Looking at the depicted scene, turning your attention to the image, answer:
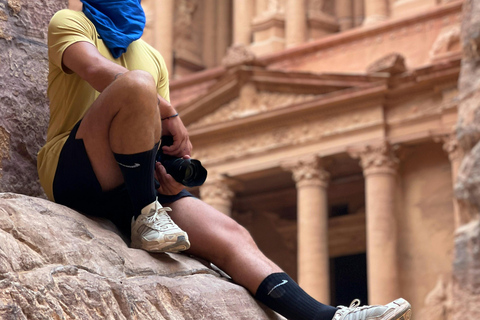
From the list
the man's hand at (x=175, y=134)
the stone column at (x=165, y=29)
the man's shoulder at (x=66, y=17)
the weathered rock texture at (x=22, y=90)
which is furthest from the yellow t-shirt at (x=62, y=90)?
the stone column at (x=165, y=29)

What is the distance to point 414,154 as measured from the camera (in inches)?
896

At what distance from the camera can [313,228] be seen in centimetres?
2273

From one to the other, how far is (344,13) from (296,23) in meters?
2.13

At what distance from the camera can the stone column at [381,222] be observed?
831 inches

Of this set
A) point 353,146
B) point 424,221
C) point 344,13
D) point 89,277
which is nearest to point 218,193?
point 353,146

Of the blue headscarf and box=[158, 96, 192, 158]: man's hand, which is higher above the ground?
the blue headscarf

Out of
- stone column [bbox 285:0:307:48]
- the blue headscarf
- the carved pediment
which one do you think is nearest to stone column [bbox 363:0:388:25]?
stone column [bbox 285:0:307:48]

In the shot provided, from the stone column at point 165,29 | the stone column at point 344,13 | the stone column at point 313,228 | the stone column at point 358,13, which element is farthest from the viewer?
the stone column at point 165,29

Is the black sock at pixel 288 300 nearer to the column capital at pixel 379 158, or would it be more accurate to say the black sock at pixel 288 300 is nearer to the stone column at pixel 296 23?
the column capital at pixel 379 158

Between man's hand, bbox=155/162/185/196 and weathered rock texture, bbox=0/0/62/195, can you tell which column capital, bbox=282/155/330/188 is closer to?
weathered rock texture, bbox=0/0/62/195

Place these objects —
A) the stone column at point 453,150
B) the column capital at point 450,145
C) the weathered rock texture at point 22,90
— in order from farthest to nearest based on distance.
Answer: the column capital at point 450,145 < the stone column at point 453,150 < the weathered rock texture at point 22,90

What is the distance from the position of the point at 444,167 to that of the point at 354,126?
2.45 metres

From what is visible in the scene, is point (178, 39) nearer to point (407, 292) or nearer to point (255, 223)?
point (255, 223)

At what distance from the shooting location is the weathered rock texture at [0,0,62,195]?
4.04 m
